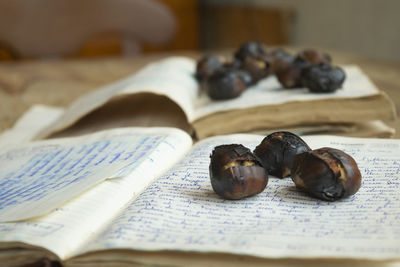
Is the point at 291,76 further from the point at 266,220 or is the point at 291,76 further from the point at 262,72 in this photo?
the point at 266,220

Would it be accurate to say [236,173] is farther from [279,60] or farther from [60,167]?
[279,60]

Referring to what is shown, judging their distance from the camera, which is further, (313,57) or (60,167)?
(313,57)

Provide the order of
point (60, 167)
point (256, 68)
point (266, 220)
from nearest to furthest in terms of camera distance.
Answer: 1. point (266, 220)
2. point (60, 167)
3. point (256, 68)

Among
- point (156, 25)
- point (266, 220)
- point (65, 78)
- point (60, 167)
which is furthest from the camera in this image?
point (156, 25)

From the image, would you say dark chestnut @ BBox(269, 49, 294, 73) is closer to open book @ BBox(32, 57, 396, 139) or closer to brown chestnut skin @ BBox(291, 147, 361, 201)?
open book @ BBox(32, 57, 396, 139)

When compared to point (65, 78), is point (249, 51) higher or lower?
higher

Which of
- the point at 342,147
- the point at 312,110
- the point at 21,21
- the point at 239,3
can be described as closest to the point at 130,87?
the point at 312,110

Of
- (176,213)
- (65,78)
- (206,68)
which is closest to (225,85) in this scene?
(206,68)

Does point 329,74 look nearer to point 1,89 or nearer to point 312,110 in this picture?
point 312,110

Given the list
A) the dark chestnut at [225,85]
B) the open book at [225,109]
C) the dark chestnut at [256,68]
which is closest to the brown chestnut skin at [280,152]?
the open book at [225,109]
